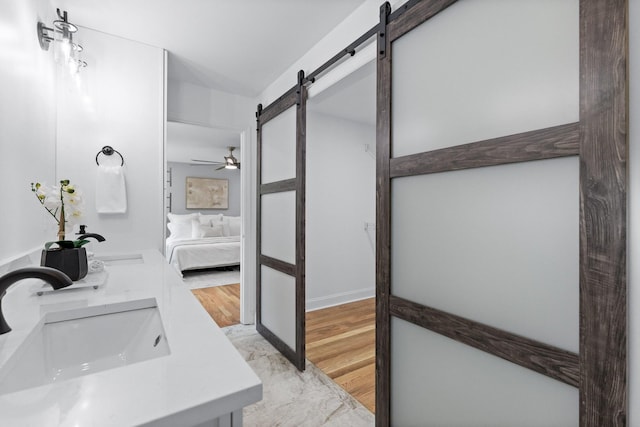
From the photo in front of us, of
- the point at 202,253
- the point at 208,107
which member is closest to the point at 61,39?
the point at 208,107

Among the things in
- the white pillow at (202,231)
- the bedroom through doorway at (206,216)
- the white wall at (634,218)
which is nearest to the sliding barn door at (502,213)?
the white wall at (634,218)

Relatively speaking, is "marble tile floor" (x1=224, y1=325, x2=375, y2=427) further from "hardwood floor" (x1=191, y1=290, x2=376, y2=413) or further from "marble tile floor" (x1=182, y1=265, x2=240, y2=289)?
"marble tile floor" (x1=182, y1=265, x2=240, y2=289)

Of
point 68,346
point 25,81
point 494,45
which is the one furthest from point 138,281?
point 494,45

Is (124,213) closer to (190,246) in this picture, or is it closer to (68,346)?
(68,346)

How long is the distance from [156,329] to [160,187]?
1.71 metres

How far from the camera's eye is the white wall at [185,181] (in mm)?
7410

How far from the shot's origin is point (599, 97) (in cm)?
83

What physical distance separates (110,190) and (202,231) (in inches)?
166

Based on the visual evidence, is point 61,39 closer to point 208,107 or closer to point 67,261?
point 208,107

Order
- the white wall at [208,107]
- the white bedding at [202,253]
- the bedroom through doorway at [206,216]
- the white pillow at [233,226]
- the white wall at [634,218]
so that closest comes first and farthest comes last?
the white wall at [634,218], the white wall at [208,107], the bedroom through doorway at [206,216], the white bedding at [202,253], the white pillow at [233,226]

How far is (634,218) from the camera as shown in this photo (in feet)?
2.59

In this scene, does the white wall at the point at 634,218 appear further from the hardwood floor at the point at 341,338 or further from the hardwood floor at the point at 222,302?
the hardwood floor at the point at 222,302

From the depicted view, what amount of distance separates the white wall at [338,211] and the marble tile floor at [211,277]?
2.07 meters

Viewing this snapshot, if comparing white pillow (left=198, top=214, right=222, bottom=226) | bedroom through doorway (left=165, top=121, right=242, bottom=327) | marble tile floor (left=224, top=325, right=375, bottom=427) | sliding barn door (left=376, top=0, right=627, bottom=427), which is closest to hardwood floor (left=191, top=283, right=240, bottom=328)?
bedroom through doorway (left=165, top=121, right=242, bottom=327)
